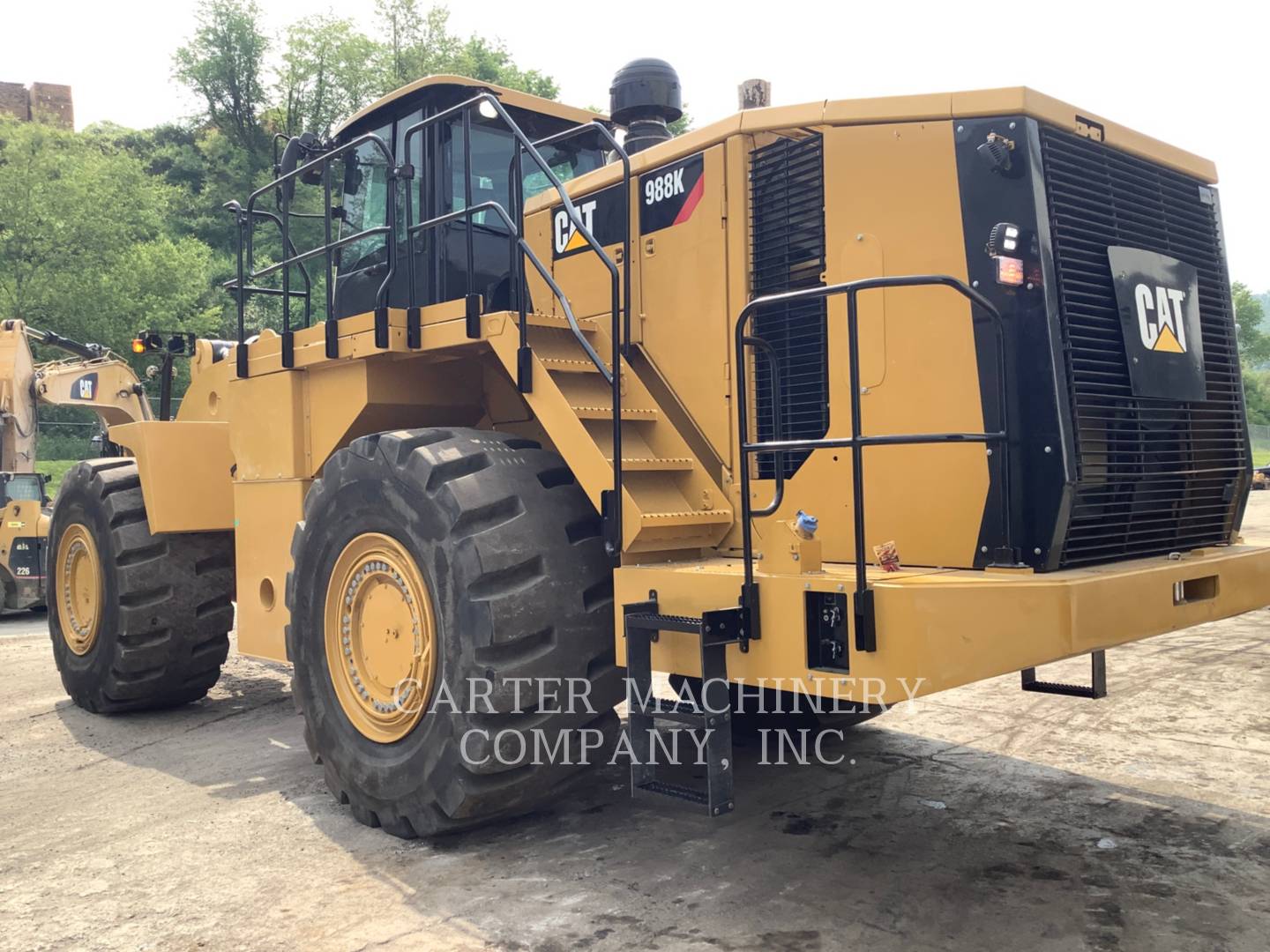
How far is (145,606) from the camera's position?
20.8 ft

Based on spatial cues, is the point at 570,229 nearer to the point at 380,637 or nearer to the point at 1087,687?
the point at 380,637

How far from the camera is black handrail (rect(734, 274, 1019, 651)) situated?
3170 millimetres

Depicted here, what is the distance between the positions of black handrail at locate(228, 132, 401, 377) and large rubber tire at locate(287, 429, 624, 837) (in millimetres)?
862

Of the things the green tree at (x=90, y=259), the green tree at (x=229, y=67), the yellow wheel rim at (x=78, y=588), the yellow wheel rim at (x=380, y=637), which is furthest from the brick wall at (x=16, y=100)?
the yellow wheel rim at (x=380, y=637)

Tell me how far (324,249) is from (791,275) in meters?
2.47

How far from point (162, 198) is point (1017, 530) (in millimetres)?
35675

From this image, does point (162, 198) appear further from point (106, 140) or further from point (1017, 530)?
point (1017, 530)

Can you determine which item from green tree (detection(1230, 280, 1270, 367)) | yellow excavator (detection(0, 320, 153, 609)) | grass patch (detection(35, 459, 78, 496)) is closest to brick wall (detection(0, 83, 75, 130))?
grass patch (detection(35, 459, 78, 496))

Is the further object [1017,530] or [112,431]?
[112,431]

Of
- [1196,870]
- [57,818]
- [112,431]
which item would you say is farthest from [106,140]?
[1196,870]

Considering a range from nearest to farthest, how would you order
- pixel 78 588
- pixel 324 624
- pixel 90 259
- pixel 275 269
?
pixel 324 624 < pixel 275 269 < pixel 78 588 < pixel 90 259

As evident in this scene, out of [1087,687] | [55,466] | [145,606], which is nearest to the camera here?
[1087,687]

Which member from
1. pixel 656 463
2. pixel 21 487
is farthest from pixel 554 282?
pixel 21 487

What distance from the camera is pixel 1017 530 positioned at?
11.8 ft
